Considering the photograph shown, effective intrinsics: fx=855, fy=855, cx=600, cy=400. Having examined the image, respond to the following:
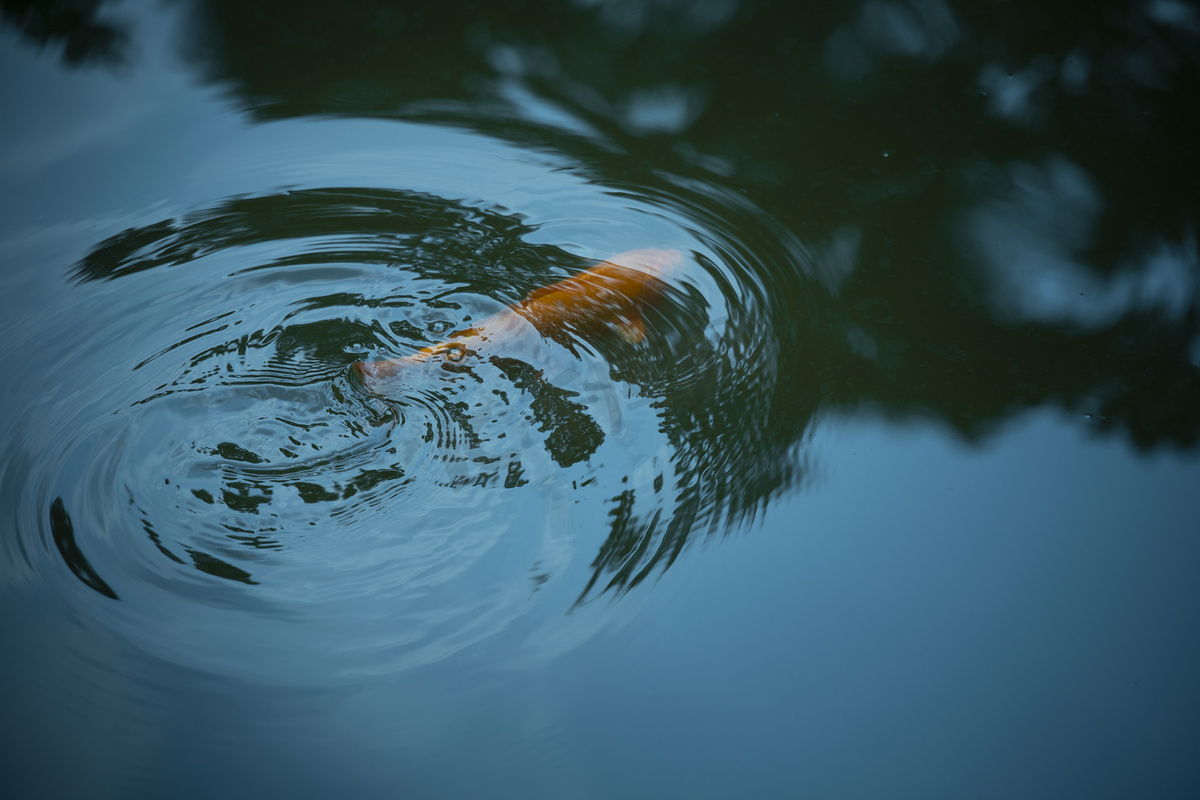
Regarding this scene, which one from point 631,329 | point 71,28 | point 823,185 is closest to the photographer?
point 631,329

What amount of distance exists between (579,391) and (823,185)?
2.25 ft

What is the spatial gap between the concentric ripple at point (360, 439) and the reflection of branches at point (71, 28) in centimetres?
56

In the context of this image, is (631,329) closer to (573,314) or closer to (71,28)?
(573,314)

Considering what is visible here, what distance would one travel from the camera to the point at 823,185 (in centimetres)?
167

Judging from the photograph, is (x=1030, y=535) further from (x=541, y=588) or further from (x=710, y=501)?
(x=541, y=588)

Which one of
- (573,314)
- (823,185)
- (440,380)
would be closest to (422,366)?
(440,380)

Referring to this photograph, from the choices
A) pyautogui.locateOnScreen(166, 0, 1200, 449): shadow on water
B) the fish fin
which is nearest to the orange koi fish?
the fish fin

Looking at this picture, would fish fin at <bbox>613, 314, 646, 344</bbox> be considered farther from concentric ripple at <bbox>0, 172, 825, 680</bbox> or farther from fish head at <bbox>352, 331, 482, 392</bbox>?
fish head at <bbox>352, 331, 482, 392</bbox>

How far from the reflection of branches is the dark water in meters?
0.01

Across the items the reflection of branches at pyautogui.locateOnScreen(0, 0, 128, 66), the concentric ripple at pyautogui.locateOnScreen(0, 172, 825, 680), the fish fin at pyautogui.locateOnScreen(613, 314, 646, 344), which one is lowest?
the concentric ripple at pyautogui.locateOnScreen(0, 172, 825, 680)

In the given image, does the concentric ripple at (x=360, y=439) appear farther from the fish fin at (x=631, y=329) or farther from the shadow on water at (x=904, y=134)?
the shadow on water at (x=904, y=134)

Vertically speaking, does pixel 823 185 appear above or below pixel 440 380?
above

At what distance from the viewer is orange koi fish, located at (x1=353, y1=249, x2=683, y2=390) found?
143 centimetres

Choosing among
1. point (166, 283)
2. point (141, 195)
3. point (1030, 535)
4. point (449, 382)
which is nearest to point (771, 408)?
point (1030, 535)
